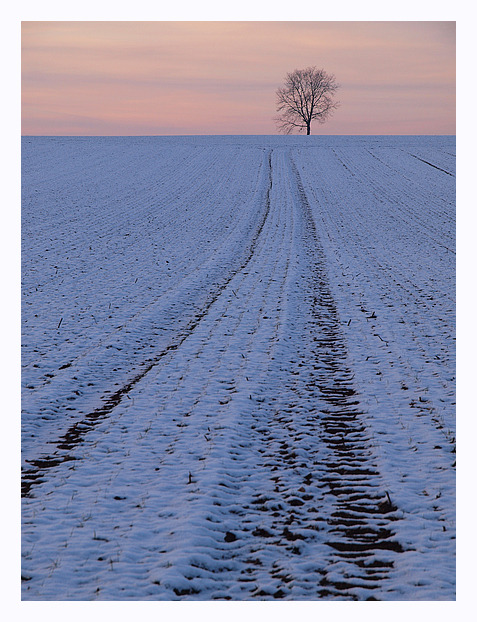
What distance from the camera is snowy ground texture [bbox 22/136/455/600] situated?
4.74 meters

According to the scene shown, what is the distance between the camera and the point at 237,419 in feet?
24.7

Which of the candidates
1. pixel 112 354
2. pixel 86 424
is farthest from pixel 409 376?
pixel 112 354

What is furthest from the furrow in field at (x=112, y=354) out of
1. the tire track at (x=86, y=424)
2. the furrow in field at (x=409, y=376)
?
the furrow in field at (x=409, y=376)

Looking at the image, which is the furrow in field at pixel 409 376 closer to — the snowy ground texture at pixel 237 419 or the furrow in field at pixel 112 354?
the snowy ground texture at pixel 237 419

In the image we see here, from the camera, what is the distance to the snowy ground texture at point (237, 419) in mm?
4742

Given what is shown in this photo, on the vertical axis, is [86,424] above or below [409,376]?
below

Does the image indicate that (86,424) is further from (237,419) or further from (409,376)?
(409,376)

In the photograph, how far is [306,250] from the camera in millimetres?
19844

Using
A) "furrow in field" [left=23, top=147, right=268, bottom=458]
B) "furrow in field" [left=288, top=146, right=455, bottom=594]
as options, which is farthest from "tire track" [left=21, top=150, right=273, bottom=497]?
"furrow in field" [left=288, top=146, right=455, bottom=594]

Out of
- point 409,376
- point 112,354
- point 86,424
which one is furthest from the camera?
point 112,354

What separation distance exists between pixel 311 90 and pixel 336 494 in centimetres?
8356

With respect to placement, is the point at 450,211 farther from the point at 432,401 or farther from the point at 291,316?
the point at 432,401

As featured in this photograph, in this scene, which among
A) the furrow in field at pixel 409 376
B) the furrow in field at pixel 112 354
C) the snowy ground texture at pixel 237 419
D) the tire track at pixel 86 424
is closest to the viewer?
the snowy ground texture at pixel 237 419

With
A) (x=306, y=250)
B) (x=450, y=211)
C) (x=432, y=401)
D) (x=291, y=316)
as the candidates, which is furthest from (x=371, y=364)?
(x=450, y=211)
